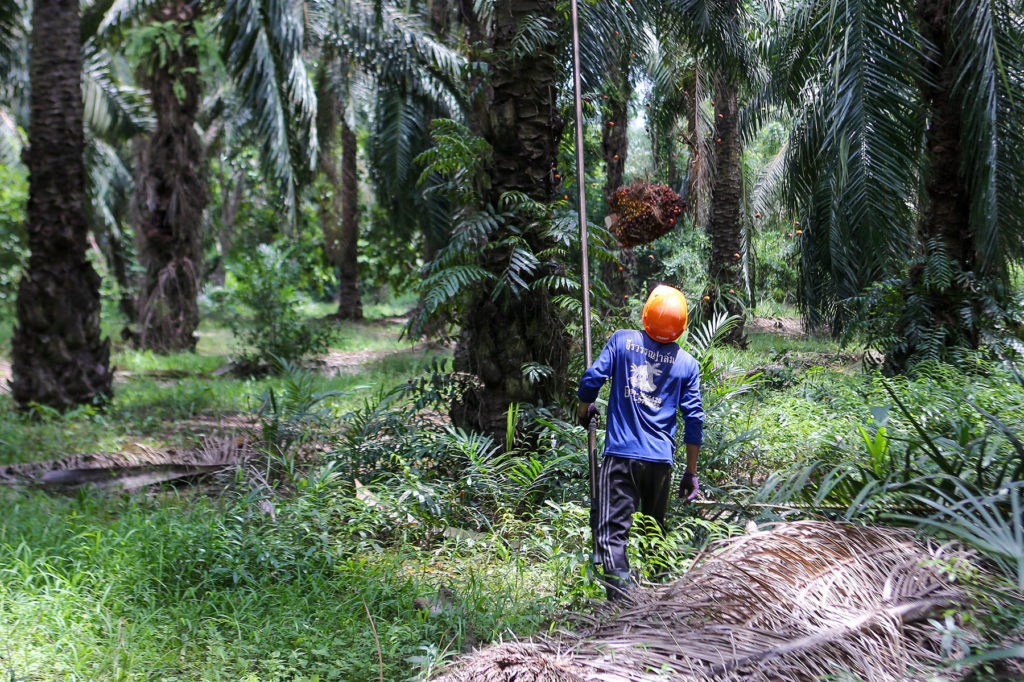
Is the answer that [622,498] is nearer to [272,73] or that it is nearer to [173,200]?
[272,73]

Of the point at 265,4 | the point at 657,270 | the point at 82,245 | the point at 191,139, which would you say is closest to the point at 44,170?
the point at 82,245

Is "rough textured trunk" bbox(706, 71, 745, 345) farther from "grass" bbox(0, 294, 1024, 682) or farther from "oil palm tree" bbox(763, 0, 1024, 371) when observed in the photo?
"grass" bbox(0, 294, 1024, 682)

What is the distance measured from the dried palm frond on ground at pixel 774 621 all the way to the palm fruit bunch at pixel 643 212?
3994 millimetres

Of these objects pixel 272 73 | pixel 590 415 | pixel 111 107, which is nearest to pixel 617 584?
pixel 590 415

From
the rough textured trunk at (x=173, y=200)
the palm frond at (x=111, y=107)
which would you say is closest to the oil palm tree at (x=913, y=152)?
the rough textured trunk at (x=173, y=200)

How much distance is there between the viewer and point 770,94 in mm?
10812

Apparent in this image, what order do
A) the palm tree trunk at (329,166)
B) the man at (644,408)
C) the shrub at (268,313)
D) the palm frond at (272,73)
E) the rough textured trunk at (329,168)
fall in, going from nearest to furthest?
1. the man at (644,408)
2. the palm frond at (272,73)
3. the shrub at (268,313)
4. the palm tree trunk at (329,166)
5. the rough textured trunk at (329,168)

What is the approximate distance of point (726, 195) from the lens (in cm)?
1051

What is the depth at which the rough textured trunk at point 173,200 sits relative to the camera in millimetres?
13391

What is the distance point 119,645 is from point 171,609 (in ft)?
1.23

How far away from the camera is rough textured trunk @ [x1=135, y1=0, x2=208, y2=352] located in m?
13.4

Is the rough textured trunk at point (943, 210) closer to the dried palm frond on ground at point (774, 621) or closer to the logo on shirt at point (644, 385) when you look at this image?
the logo on shirt at point (644, 385)

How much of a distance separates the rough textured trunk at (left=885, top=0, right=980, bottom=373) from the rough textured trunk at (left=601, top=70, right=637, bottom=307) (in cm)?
347

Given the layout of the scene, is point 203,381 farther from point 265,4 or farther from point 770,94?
point 770,94
